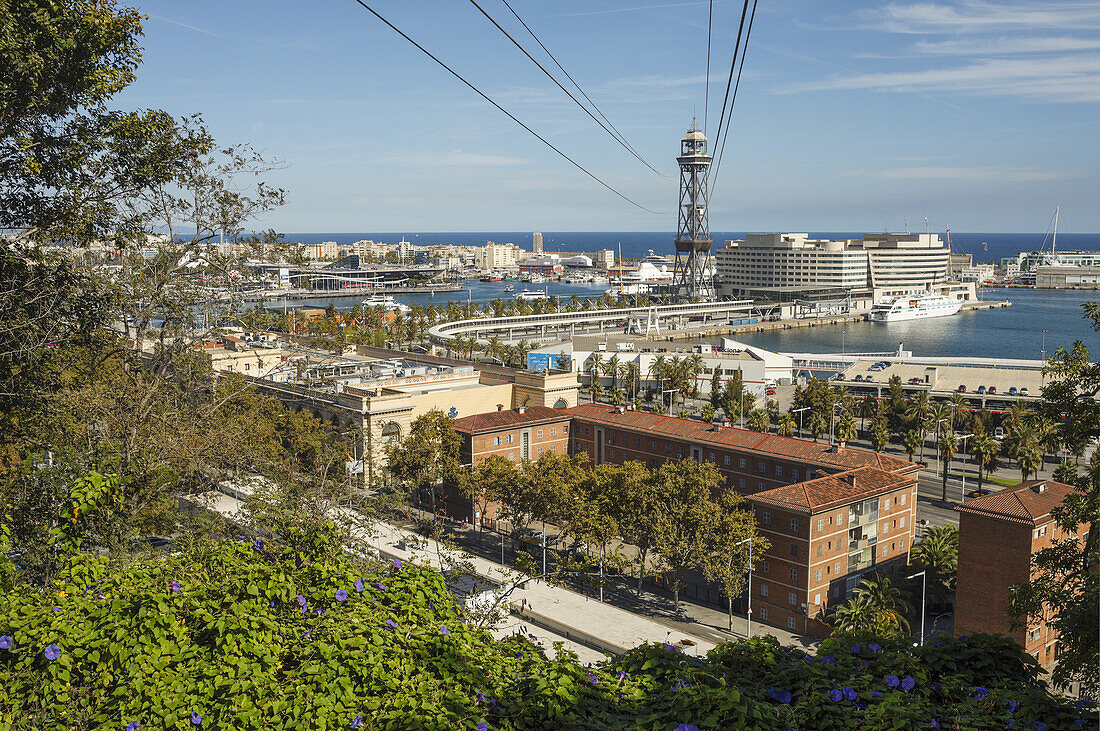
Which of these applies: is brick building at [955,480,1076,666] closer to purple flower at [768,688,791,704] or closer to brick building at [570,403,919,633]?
brick building at [570,403,919,633]

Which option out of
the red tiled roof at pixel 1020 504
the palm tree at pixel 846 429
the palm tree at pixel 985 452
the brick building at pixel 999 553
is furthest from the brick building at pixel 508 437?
the palm tree at pixel 985 452

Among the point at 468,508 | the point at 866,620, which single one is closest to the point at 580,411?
the point at 468,508


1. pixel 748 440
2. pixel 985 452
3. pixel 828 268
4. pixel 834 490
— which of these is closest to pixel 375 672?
pixel 834 490

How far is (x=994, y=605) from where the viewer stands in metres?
16.7

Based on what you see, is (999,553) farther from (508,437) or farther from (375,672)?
(375,672)

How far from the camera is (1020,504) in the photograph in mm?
16703

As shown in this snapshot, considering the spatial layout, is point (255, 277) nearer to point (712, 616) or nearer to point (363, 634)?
point (363, 634)

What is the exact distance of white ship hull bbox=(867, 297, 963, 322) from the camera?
302 feet

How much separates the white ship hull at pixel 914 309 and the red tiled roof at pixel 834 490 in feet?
250

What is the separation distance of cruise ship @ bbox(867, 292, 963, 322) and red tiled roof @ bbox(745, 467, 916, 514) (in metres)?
76.3

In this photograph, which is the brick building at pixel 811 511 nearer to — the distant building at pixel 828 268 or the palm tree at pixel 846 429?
the palm tree at pixel 846 429

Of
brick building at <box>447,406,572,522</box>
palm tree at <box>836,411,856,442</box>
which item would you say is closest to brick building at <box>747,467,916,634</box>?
brick building at <box>447,406,572,522</box>

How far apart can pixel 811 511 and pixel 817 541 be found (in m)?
0.83

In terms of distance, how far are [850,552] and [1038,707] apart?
1690cm
